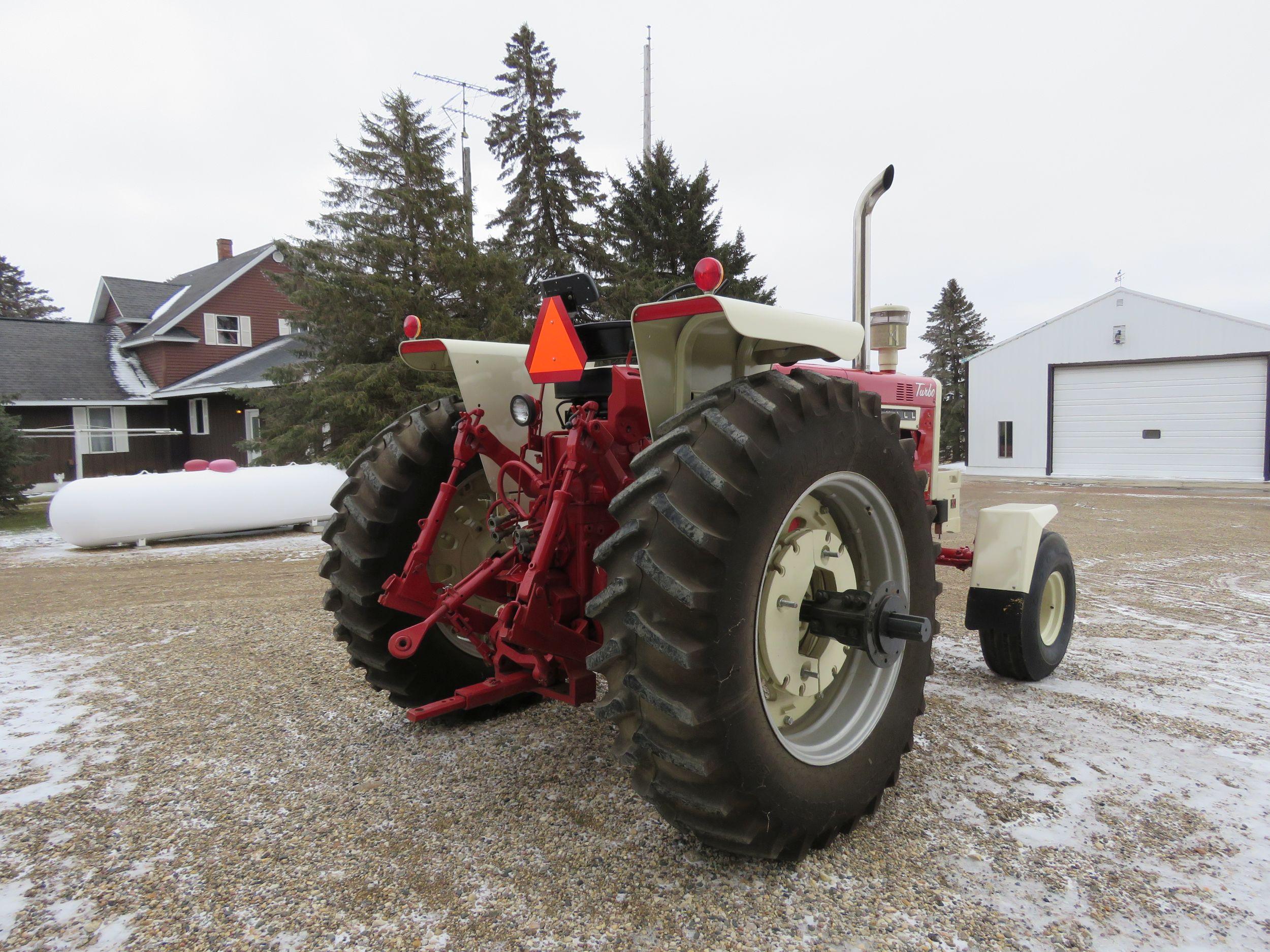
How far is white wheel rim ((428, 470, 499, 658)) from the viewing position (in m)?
3.21

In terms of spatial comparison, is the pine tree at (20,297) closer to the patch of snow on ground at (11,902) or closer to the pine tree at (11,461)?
the pine tree at (11,461)

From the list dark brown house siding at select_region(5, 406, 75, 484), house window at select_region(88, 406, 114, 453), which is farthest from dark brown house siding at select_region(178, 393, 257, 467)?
dark brown house siding at select_region(5, 406, 75, 484)

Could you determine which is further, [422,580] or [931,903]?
[422,580]

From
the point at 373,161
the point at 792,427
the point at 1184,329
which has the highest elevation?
the point at 373,161

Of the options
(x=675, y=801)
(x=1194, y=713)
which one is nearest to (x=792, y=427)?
(x=675, y=801)

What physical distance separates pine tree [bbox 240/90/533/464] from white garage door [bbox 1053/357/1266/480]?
545 inches

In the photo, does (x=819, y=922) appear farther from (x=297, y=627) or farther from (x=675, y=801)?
(x=297, y=627)

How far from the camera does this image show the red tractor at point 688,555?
1.91 m

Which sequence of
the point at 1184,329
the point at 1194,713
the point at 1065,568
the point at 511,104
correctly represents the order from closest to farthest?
the point at 1194,713, the point at 1065,568, the point at 1184,329, the point at 511,104

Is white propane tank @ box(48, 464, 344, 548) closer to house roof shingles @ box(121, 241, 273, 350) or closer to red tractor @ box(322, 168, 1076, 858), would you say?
red tractor @ box(322, 168, 1076, 858)

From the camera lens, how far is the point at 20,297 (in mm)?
46438

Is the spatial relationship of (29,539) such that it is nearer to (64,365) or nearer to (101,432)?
(101,432)

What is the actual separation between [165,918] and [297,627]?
345 centimetres

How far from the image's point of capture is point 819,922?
76.3 inches
